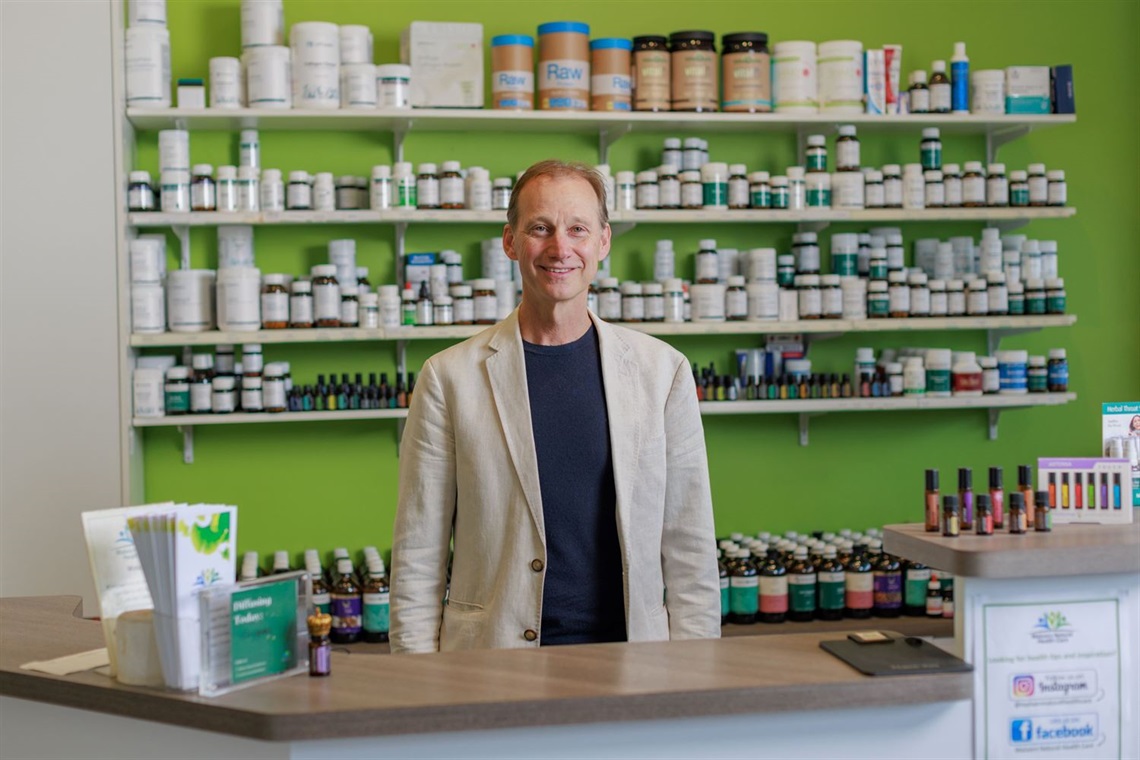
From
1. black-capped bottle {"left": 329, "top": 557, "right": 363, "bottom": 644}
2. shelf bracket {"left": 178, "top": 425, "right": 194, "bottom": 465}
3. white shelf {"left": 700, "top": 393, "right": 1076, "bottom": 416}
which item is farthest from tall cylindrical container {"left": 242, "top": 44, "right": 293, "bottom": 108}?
white shelf {"left": 700, "top": 393, "right": 1076, "bottom": 416}

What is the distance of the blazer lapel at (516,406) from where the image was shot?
7.04ft

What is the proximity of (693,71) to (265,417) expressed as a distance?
1.70 m

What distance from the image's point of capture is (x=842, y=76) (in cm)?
402

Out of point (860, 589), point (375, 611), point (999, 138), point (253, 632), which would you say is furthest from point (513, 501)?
point (999, 138)

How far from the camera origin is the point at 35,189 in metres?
3.70

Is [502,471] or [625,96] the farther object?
[625,96]

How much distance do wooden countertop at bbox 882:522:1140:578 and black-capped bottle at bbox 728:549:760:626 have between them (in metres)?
2.13

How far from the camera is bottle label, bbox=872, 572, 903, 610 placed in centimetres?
400

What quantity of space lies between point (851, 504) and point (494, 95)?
1.86m

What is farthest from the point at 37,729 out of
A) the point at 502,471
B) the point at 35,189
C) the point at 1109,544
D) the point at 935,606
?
the point at 935,606

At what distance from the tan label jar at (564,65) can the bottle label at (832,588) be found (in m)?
1.66

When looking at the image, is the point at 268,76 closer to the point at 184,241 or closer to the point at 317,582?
the point at 184,241

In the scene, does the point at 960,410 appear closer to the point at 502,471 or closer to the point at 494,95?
the point at 494,95

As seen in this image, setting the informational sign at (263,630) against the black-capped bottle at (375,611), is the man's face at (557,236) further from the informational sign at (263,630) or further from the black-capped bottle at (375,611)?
the black-capped bottle at (375,611)
